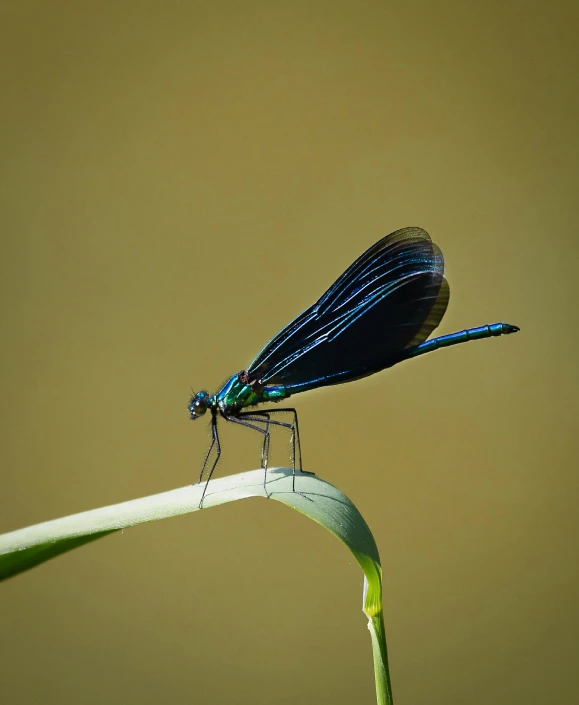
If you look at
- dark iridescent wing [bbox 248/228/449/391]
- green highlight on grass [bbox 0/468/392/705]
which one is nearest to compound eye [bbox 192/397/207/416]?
dark iridescent wing [bbox 248/228/449/391]

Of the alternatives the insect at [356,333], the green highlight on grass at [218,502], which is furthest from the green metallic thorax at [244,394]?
the green highlight on grass at [218,502]

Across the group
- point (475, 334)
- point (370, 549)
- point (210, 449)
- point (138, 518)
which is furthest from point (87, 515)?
point (475, 334)

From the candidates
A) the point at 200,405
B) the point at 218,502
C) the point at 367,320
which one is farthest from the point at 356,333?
the point at 218,502

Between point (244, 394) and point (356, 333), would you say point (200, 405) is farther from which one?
point (356, 333)

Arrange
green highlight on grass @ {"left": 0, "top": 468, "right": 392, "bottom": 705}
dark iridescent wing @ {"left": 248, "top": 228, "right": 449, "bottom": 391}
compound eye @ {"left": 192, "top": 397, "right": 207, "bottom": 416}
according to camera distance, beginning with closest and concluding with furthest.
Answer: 1. green highlight on grass @ {"left": 0, "top": 468, "right": 392, "bottom": 705}
2. dark iridescent wing @ {"left": 248, "top": 228, "right": 449, "bottom": 391}
3. compound eye @ {"left": 192, "top": 397, "right": 207, "bottom": 416}

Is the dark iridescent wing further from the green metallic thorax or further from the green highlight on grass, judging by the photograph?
the green highlight on grass

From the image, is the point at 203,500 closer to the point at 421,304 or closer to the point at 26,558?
the point at 26,558

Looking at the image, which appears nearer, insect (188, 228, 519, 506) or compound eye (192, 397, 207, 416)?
insect (188, 228, 519, 506)
